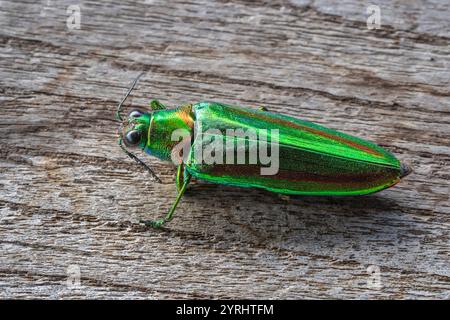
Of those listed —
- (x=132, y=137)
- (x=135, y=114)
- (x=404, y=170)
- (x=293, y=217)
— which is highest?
(x=135, y=114)

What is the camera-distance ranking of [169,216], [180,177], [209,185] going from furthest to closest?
[209,185] < [180,177] < [169,216]

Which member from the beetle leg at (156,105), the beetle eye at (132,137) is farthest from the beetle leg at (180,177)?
the beetle leg at (156,105)

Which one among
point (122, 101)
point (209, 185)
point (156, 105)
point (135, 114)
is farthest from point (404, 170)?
point (122, 101)

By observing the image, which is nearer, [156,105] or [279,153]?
[279,153]

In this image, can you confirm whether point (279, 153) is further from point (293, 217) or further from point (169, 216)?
point (169, 216)

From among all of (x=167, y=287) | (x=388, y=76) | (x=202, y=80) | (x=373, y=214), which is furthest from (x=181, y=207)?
(x=388, y=76)

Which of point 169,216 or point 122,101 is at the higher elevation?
point 122,101

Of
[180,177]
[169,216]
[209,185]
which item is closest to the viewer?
[169,216]
